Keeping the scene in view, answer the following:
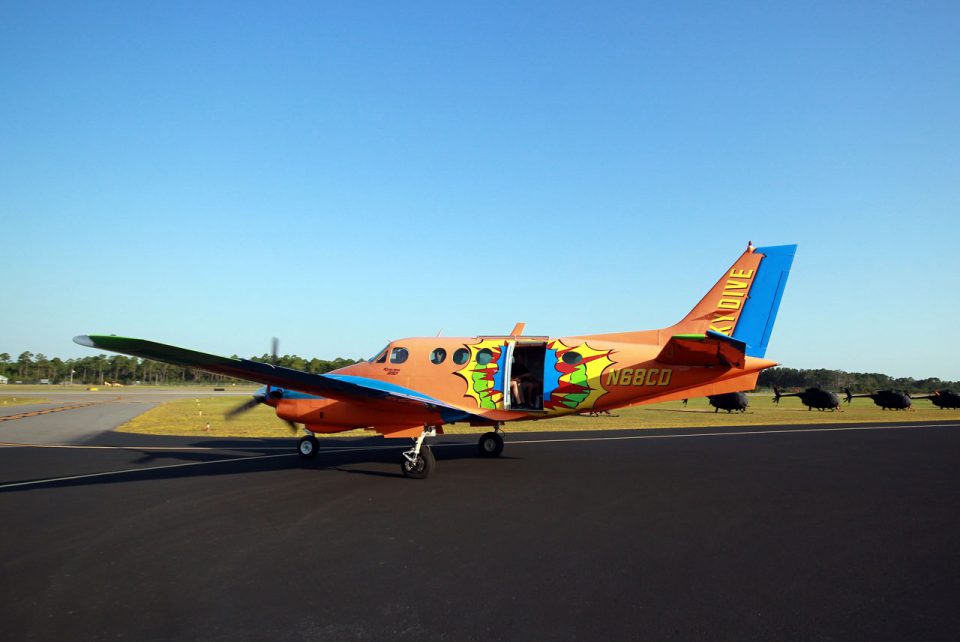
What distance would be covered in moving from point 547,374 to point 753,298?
6.06m

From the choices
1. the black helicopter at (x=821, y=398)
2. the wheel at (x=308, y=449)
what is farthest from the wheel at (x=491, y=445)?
the black helicopter at (x=821, y=398)

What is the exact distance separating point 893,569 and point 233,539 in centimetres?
883

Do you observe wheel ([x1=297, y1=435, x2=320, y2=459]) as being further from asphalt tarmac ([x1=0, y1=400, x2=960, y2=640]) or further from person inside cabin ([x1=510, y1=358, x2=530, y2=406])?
person inside cabin ([x1=510, y1=358, x2=530, y2=406])

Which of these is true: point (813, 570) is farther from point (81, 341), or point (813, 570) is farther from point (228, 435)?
point (228, 435)

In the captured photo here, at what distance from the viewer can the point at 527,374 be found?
17.4 meters

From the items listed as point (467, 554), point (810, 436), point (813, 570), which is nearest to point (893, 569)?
point (813, 570)

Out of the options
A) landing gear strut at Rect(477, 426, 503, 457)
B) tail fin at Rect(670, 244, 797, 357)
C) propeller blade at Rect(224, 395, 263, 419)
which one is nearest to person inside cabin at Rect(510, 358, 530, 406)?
landing gear strut at Rect(477, 426, 503, 457)

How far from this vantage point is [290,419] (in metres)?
16.8

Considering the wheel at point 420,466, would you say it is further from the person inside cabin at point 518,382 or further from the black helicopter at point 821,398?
the black helicopter at point 821,398

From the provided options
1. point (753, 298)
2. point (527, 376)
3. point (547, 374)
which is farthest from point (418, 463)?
point (753, 298)

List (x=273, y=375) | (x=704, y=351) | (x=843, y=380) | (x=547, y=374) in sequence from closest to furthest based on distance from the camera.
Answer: (x=273, y=375) < (x=704, y=351) < (x=547, y=374) < (x=843, y=380)

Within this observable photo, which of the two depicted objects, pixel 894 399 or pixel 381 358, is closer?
pixel 381 358

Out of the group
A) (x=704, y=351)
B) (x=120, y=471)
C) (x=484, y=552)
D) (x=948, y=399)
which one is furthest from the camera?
(x=948, y=399)

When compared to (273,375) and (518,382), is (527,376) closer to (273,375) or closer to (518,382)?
(518,382)
